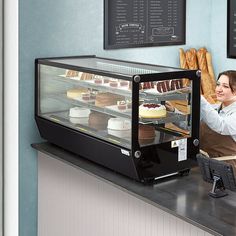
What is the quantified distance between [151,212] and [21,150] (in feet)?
3.33

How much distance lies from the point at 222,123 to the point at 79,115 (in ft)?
2.41

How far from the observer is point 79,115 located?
274 cm

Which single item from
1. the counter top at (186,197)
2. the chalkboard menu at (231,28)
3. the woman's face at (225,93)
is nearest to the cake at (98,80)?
the counter top at (186,197)

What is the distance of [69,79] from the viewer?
278 cm

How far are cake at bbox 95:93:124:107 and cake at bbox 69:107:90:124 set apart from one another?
12cm

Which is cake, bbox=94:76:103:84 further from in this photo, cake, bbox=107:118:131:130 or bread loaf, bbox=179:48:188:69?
bread loaf, bbox=179:48:188:69

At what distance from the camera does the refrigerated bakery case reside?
231cm

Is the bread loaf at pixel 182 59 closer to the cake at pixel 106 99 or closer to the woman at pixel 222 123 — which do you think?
the woman at pixel 222 123

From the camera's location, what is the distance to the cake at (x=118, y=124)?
2387mm

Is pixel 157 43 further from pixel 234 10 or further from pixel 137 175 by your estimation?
pixel 137 175

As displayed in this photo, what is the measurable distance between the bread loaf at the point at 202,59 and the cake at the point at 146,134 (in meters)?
1.56

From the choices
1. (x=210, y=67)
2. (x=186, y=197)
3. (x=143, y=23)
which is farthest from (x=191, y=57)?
(x=186, y=197)

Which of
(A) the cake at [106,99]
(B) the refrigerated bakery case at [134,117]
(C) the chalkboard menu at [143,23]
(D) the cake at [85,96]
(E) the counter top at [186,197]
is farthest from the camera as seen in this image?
(C) the chalkboard menu at [143,23]

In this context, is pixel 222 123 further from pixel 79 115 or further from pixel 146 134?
pixel 79 115
